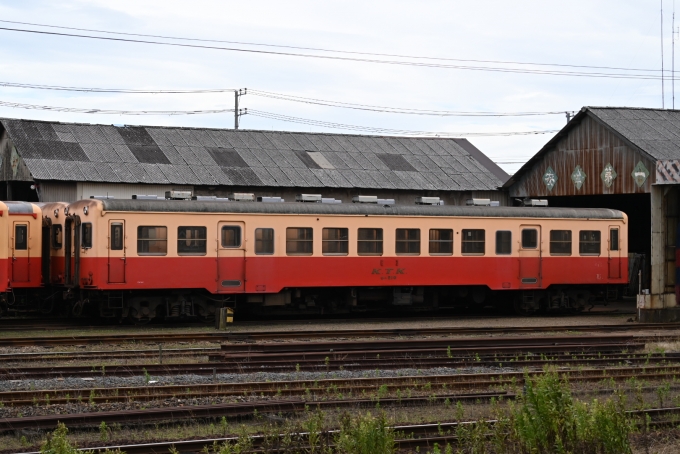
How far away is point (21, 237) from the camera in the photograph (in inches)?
890

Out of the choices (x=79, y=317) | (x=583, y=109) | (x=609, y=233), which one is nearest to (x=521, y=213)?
(x=609, y=233)

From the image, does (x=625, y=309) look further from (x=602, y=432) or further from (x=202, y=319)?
(x=602, y=432)

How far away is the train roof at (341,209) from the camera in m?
21.7

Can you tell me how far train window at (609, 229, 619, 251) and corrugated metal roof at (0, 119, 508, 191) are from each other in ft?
32.6

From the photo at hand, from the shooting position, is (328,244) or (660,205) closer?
(328,244)

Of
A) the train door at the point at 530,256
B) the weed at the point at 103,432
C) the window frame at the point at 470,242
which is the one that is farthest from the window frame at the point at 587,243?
the weed at the point at 103,432

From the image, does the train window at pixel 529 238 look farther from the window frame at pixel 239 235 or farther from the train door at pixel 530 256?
the window frame at pixel 239 235

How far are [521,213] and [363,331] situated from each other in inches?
289

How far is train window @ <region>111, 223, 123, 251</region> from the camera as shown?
21203 mm

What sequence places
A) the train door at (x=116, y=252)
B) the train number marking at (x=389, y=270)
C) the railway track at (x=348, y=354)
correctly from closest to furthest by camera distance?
the railway track at (x=348, y=354) < the train door at (x=116, y=252) < the train number marking at (x=389, y=270)

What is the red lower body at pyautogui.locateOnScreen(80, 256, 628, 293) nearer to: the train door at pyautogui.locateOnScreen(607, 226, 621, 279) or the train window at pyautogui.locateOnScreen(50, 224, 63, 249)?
the train door at pyautogui.locateOnScreen(607, 226, 621, 279)

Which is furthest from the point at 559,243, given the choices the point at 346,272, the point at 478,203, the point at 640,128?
the point at 346,272

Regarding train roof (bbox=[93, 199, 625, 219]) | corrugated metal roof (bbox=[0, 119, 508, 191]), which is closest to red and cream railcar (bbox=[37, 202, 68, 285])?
train roof (bbox=[93, 199, 625, 219])

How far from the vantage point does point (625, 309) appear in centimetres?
2955
